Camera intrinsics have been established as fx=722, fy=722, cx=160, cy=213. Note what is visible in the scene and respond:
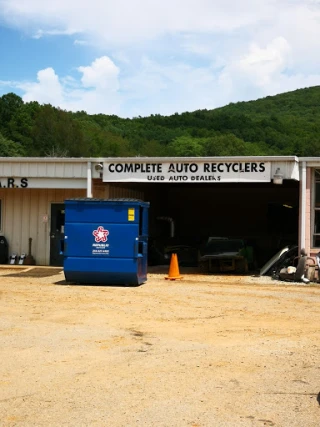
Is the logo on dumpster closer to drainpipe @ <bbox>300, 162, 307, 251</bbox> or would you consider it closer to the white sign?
the white sign

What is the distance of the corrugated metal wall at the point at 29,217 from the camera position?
24297mm

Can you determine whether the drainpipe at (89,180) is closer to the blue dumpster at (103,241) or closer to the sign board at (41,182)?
the sign board at (41,182)

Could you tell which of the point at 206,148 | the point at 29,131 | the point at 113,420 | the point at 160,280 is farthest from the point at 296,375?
the point at 29,131

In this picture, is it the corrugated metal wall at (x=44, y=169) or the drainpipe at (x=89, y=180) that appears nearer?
the drainpipe at (x=89, y=180)

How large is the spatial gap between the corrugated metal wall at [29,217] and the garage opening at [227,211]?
7.82m

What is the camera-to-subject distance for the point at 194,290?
17.3m

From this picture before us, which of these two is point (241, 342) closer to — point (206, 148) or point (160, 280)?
point (160, 280)

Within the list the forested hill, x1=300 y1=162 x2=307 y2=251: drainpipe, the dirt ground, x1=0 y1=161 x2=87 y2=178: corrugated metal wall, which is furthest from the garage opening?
the forested hill

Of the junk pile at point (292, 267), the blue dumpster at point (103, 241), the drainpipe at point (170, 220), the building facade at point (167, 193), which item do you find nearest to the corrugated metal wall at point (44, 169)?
the building facade at point (167, 193)

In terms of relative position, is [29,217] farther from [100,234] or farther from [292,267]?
[292,267]

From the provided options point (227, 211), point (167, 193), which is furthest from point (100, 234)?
point (227, 211)

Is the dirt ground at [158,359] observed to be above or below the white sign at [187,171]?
below

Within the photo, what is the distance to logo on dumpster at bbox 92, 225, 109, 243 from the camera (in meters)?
17.5

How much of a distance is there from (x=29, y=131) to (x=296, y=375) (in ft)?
320
